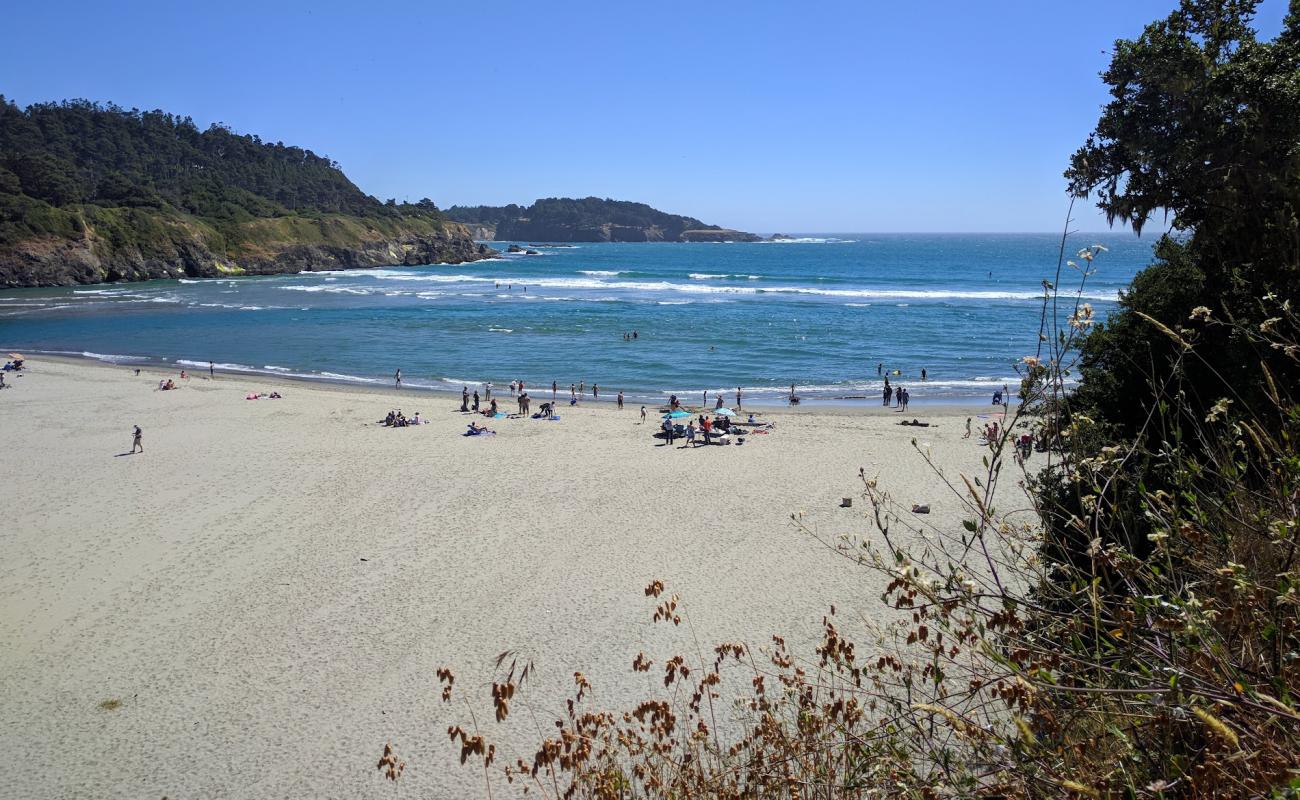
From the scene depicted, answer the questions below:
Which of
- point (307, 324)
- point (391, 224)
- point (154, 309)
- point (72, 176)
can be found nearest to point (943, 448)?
point (307, 324)

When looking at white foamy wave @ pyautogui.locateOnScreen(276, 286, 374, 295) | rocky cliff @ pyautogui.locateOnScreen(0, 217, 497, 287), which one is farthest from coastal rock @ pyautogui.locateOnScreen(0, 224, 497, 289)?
white foamy wave @ pyautogui.locateOnScreen(276, 286, 374, 295)

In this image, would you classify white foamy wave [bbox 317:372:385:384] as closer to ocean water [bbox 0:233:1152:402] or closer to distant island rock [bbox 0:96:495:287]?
ocean water [bbox 0:233:1152:402]

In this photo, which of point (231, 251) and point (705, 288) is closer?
point (705, 288)

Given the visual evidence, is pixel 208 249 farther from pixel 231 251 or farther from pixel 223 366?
pixel 223 366

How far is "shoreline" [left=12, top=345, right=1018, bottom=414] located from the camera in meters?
29.2

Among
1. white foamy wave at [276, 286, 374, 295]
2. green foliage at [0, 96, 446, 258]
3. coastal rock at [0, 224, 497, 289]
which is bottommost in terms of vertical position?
white foamy wave at [276, 286, 374, 295]

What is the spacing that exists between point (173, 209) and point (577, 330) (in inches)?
2848

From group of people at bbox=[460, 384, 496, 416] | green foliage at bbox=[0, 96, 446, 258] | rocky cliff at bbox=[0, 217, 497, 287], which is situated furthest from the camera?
green foliage at bbox=[0, 96, 446, 258]

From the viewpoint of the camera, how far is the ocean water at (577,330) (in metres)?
35.5

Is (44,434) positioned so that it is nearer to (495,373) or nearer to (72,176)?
(495,373)

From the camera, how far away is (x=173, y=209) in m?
97.7

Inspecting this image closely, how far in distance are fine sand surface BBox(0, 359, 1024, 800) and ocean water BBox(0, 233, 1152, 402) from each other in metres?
9.07

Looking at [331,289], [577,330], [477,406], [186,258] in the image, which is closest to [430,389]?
[477,406]

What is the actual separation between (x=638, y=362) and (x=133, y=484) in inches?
914
